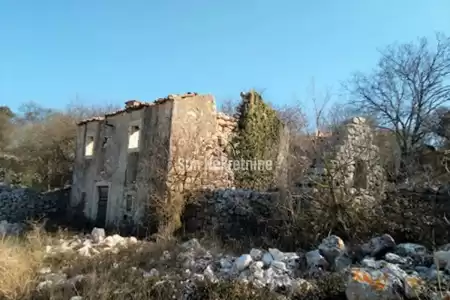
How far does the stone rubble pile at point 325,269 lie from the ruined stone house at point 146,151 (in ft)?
17.8

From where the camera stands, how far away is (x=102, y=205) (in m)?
16.7

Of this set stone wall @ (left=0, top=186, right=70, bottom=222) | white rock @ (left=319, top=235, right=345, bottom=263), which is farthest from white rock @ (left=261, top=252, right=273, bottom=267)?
stone wall @ (left=0, top=186, right=70, bottom=222)

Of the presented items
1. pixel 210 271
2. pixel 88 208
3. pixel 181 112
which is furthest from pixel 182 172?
pixel 210 271

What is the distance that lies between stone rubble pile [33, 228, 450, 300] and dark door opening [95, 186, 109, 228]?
7.95 metres

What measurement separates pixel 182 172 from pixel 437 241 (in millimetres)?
8066

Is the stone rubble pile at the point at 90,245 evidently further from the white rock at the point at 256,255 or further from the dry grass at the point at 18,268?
the white rock at the point at 256,255

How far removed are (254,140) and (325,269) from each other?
32.7ft

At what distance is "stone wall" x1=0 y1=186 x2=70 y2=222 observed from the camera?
19547 mm

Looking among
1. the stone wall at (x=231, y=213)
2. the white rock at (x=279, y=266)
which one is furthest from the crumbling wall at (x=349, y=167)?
the white rock at (x=279, y=266)

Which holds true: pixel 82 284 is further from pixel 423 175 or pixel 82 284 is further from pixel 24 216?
pixel 24 216

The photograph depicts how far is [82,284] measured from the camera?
23.4 feet

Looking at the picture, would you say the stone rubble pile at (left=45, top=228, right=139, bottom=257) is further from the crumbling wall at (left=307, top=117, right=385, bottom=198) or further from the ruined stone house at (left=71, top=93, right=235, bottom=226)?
the crumbling wall at (left=307, top=117, right=385, bottom=198)

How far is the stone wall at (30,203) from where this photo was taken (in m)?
19.5

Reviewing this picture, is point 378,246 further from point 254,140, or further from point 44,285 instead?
point 254,140
